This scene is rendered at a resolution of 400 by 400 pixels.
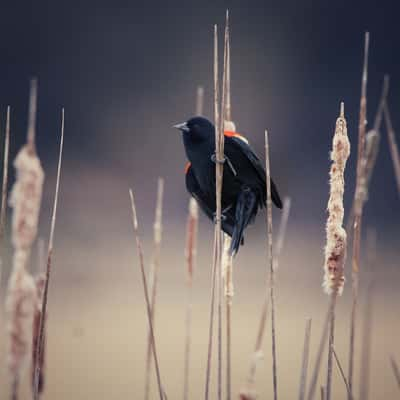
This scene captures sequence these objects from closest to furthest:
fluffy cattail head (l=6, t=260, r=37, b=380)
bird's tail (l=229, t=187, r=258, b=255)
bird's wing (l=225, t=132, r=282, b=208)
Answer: fluffy cattail head (l=6, t=260, r=37, b=380)
bird's tail (l=229, t=187, r=258, b=255)
bird's wing (l=225, t=132, r=282, b=208)

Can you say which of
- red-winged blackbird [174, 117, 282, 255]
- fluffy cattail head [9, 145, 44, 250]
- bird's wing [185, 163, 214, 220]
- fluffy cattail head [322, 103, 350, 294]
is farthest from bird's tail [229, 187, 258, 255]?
fluffy cattail head [9, 145, 44, 250]

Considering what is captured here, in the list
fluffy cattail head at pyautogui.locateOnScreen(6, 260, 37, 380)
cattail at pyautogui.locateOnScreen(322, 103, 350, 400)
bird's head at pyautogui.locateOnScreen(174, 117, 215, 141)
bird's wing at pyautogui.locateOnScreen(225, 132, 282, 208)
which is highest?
bird's head at pyautogui.locateOnScreen(174, 117, 215, 141)

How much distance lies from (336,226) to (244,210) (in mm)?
569

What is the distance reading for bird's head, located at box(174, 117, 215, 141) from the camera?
176 cm

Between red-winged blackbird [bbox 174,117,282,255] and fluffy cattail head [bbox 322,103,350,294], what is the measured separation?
512 millimetres

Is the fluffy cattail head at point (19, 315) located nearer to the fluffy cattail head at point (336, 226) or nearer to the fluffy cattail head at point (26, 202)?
the fluffy cattail head at point (26, 202)

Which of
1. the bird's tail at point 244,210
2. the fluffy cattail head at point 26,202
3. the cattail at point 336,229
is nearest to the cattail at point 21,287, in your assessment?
the fluffy cattail head at point 26,202

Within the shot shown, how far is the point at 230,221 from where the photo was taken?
1755mm

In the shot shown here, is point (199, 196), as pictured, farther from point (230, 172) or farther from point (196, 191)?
point (230, 172)

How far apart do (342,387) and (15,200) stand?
9.92 ft

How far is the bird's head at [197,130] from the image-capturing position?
1.76 metres

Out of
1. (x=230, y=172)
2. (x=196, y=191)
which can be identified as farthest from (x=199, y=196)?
(x=230, y=172)

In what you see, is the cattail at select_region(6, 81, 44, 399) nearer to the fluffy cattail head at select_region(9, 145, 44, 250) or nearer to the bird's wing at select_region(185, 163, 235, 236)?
the fluffy cattail head at select_region(9, 145, 44, 250)

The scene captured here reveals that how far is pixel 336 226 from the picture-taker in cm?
117
